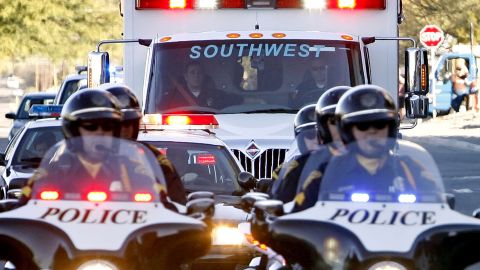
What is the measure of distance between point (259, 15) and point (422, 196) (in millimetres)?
9631

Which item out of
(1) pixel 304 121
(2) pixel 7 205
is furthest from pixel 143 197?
(1) pixel 304 121

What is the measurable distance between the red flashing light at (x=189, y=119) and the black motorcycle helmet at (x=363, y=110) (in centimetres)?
A: 742

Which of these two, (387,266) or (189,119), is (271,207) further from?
(189,119)

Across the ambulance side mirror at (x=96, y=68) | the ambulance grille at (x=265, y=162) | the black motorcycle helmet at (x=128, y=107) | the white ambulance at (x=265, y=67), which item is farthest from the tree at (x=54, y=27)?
the black motorcycle helmet at (x=128, y=107)

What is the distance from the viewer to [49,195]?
24.0 ft

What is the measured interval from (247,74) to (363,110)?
337 inches

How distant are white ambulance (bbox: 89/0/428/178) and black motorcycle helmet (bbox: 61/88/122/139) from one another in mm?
7174

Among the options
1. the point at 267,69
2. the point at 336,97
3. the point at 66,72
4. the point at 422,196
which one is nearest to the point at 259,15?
the point at 267,69

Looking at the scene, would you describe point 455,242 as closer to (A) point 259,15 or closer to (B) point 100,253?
(B) point 100,253

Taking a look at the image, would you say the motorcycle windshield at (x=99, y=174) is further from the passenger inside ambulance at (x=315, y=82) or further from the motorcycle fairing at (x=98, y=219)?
the passenger inside ambulance at (x=315, y=82)

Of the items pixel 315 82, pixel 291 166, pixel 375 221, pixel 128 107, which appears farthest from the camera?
pixel 315 82

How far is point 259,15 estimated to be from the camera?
16.6 meters

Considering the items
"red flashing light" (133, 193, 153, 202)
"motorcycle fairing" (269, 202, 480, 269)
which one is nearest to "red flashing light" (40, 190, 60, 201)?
"red flashing light" (133, 193, 153, 202)

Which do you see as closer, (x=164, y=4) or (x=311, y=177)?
(x=311, y=177)
